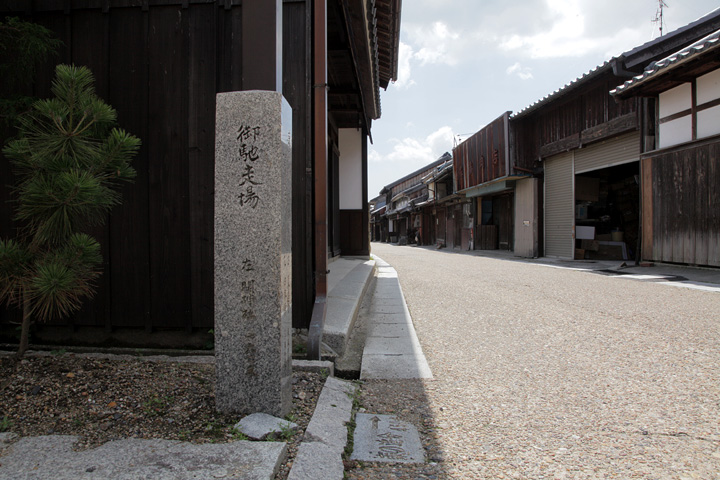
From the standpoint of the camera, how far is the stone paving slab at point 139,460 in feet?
5.72

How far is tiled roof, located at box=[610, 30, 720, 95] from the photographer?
7.93 metres

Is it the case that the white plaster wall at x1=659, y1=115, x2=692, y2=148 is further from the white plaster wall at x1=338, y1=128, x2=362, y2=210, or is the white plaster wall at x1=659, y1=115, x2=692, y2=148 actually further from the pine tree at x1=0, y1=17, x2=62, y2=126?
the pine tree at x1=0, y1=17, x2=62, y2=126

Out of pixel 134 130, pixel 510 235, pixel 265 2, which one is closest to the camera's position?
pixel 265 2

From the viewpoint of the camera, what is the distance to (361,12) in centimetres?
Answer: 520

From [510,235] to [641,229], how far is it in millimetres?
10188

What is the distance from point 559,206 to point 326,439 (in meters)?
15.8

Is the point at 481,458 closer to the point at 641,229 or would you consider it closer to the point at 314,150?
the point at 314,150

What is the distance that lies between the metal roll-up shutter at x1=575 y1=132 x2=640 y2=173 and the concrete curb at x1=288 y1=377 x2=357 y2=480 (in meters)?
12.8

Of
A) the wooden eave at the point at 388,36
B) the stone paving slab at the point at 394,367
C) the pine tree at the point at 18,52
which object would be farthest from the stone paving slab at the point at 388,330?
the wooden eave at the point at 388,36

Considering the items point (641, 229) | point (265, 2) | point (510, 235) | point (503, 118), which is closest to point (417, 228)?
point (510, 235)

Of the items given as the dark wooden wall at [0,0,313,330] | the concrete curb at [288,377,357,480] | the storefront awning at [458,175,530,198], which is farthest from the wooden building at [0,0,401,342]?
the storefront awning at [458,175,530,198]

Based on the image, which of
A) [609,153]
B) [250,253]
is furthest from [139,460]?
[609,153]

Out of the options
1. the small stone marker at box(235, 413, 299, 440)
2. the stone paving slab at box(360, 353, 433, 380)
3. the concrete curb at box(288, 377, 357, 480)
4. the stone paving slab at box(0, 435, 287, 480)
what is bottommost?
the stone paving slab at box(360, 353, 433, 380)

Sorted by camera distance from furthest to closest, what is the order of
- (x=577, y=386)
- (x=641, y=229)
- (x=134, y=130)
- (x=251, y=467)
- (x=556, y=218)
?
(x=556, y=218), (x=641, y=229), (x=134, y=130), (x=577, y=386), (x=251, y=467)
